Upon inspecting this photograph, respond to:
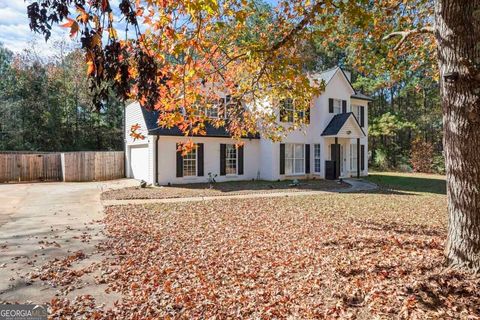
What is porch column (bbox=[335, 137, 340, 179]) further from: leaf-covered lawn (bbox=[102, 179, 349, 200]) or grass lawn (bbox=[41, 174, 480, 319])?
grass lawn (bbox=[41, 174, 480, 319])

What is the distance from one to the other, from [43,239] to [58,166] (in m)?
15.2

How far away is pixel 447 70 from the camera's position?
4.36m

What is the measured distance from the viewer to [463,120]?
420cm

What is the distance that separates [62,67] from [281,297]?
3179 cm

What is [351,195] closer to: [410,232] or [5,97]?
[410,232]

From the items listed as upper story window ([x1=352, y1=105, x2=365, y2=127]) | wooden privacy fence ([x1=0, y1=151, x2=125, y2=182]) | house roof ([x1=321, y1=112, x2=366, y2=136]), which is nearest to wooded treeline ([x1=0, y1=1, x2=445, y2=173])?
upper story window ([x1=352, y1=105, x2=365, y2=127])

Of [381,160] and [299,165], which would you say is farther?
[381,160]

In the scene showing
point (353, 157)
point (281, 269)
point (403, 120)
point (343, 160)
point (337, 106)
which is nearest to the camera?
Answer: point (281, 269)

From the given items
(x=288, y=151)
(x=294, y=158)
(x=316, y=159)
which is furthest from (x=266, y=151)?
(x=316, y=159)

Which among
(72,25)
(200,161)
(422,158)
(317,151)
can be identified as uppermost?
(72,25)

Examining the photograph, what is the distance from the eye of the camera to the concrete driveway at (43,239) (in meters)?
4.36

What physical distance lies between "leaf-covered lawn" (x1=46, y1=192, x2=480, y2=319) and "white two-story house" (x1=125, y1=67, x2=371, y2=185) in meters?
7.98

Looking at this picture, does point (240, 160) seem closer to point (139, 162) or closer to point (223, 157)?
point (223, 157)

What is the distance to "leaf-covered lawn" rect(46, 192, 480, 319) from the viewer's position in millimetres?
3711
